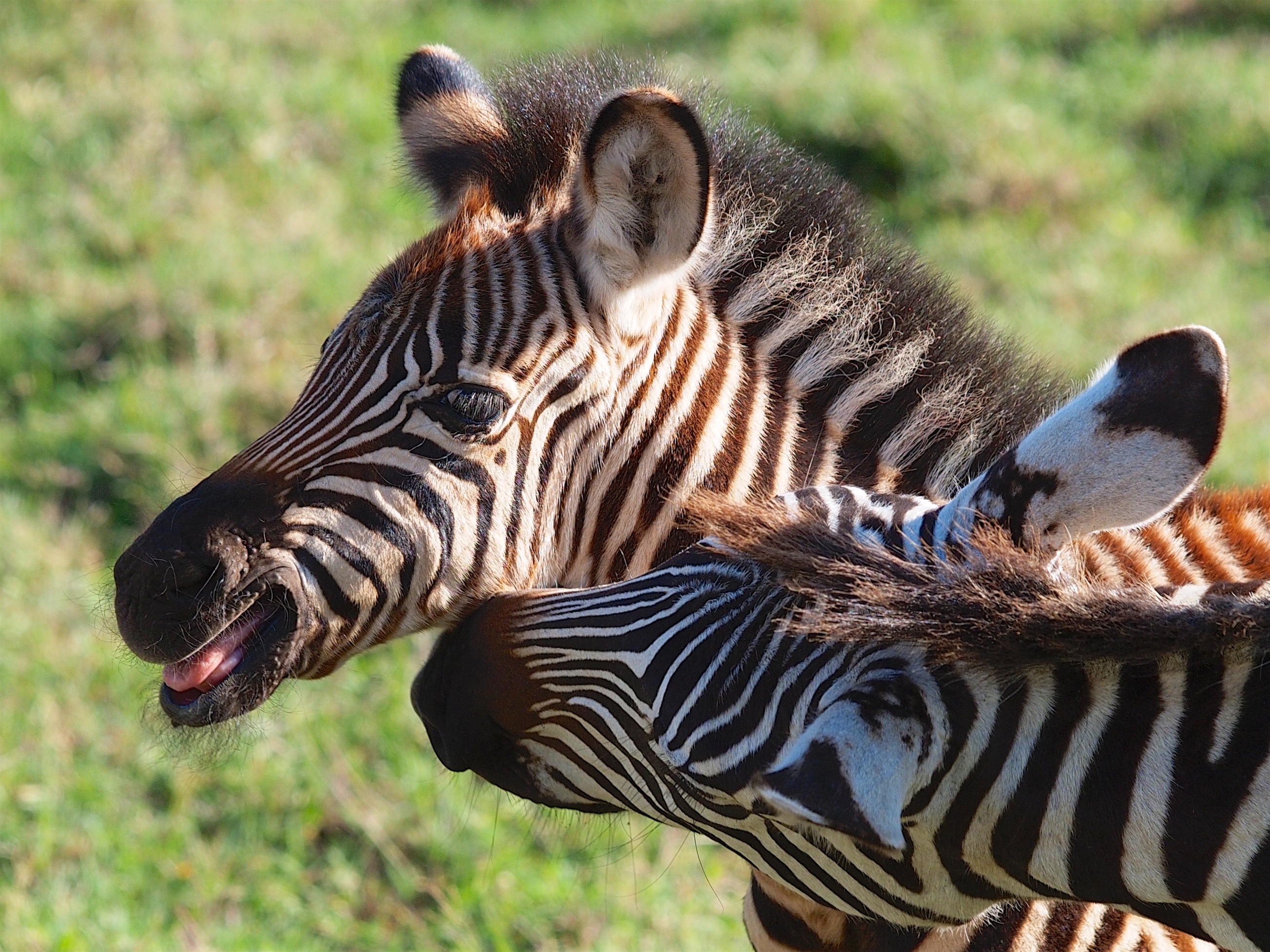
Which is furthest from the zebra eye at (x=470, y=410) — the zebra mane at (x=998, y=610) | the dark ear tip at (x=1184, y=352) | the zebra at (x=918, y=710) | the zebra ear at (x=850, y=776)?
the dark ear tip at (x=1184, y=352)

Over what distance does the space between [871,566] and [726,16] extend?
902 cm

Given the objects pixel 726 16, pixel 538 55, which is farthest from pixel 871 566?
pixel 726 16

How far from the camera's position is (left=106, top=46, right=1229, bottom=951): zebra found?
9.41 ft

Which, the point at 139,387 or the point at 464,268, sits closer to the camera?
the point at 464,268

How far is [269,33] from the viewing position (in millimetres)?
10117

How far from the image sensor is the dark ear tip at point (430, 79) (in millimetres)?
3594

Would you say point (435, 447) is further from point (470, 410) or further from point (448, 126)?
point (448, 126)

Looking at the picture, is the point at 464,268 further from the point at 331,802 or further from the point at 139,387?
the point at 139,387

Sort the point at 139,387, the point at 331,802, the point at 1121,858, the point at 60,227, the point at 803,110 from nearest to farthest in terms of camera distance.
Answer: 1. the point at 1121,858
2. the point at 331,802
3. the point at 139,387
4. the point at 60,227
5. the point at 803,110

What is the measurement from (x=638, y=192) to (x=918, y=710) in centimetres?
142

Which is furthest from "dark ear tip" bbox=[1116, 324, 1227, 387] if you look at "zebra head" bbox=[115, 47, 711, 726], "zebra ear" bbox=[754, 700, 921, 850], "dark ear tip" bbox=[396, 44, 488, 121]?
"dark ear tip" bbox=[396, 44, 488, 121]

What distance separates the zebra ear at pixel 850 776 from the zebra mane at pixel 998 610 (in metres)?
0.14

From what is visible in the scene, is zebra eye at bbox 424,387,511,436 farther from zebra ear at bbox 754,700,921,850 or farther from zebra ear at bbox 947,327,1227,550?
zebra ear at bbox 754,700,921,850

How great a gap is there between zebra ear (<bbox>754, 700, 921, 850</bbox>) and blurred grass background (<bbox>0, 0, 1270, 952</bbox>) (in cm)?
159
